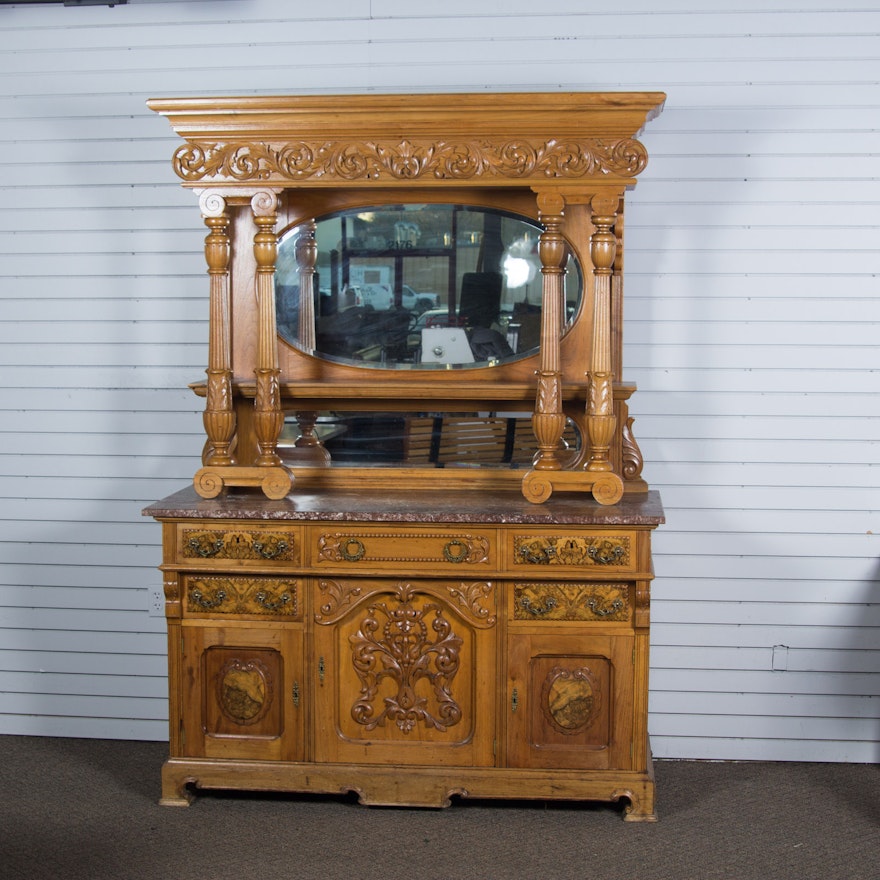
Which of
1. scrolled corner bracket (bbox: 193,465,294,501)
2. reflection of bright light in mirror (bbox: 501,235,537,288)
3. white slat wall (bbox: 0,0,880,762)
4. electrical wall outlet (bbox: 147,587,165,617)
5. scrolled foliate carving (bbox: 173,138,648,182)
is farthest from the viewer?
electrical wall outlet (bbox: 147,587,165,617)

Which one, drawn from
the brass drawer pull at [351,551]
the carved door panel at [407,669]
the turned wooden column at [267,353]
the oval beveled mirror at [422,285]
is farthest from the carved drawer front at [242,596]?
the oval beveled mirror at [422,285]

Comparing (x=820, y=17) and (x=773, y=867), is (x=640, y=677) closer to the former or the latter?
(x=773, y=867)

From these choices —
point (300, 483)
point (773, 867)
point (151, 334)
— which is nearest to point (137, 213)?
point (151, 334)

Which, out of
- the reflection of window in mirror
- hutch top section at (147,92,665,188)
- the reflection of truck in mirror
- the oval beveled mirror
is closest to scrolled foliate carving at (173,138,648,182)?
hutch top section at (147,92,665,188)

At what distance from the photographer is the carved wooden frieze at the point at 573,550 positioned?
4.00 m

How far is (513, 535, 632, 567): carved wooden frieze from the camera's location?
400cm

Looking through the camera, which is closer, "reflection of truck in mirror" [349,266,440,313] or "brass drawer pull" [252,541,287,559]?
"brass drawer pull" [252,541,287,559]

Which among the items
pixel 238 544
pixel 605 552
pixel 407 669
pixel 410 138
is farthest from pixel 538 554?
pixel 410 138

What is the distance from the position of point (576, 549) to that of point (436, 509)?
20.1 inches

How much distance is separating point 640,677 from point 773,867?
0.74 metres

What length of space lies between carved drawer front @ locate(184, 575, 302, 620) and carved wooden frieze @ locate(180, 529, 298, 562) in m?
0.09

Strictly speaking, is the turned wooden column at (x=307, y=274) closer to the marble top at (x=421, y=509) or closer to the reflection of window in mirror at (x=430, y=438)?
the reflection of window in mirror at (x=430, y=438)

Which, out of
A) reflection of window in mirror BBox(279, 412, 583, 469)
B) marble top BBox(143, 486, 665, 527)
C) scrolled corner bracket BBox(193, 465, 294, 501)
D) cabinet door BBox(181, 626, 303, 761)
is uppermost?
reflection of window in mirror BBox(279, 412, 583, 469)

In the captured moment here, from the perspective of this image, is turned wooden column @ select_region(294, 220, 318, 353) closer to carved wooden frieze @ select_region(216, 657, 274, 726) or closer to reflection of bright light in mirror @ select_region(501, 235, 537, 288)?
reflection of bright light in mirror @ select_region(501, 235, 537, 288)
